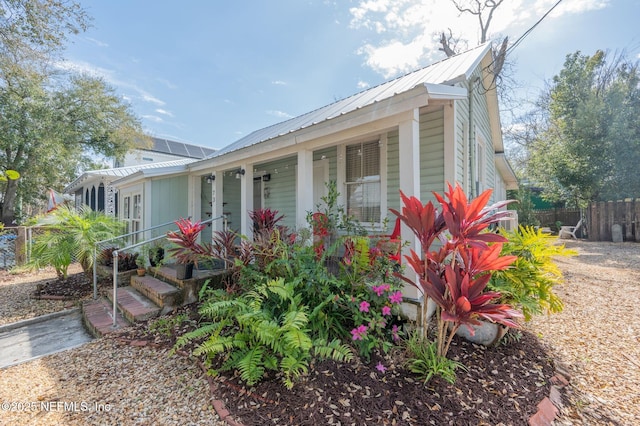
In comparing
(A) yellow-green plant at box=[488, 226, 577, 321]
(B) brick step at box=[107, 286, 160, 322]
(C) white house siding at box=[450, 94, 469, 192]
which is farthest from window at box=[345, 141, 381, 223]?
(B) brick step at box=[107, 286, 160, 322]

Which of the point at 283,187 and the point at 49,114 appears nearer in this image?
the point at 283,187

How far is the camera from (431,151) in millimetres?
4355

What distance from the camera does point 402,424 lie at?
7.02ft

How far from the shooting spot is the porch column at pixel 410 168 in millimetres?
3289

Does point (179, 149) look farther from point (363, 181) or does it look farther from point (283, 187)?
point (363, 181)

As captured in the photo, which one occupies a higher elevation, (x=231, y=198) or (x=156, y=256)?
(x=231, y=198)

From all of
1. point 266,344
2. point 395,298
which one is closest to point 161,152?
point 266,344

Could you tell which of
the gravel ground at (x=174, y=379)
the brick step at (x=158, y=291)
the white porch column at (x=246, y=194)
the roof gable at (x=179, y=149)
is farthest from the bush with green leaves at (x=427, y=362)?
the roof gable at (x=179, y=149)

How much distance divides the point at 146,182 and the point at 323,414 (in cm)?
Result: 715

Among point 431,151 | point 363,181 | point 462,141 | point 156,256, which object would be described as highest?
point 462,141

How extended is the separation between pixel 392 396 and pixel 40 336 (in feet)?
15.9

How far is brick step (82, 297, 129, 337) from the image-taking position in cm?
388

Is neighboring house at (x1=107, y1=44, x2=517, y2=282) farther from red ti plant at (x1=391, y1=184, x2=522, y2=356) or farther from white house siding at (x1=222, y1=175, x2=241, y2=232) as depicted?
A: red ti plant at (x1=391, y1=184, x2=522, y2=356)

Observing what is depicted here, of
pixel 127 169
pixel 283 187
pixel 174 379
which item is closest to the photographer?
pixel 174 379
